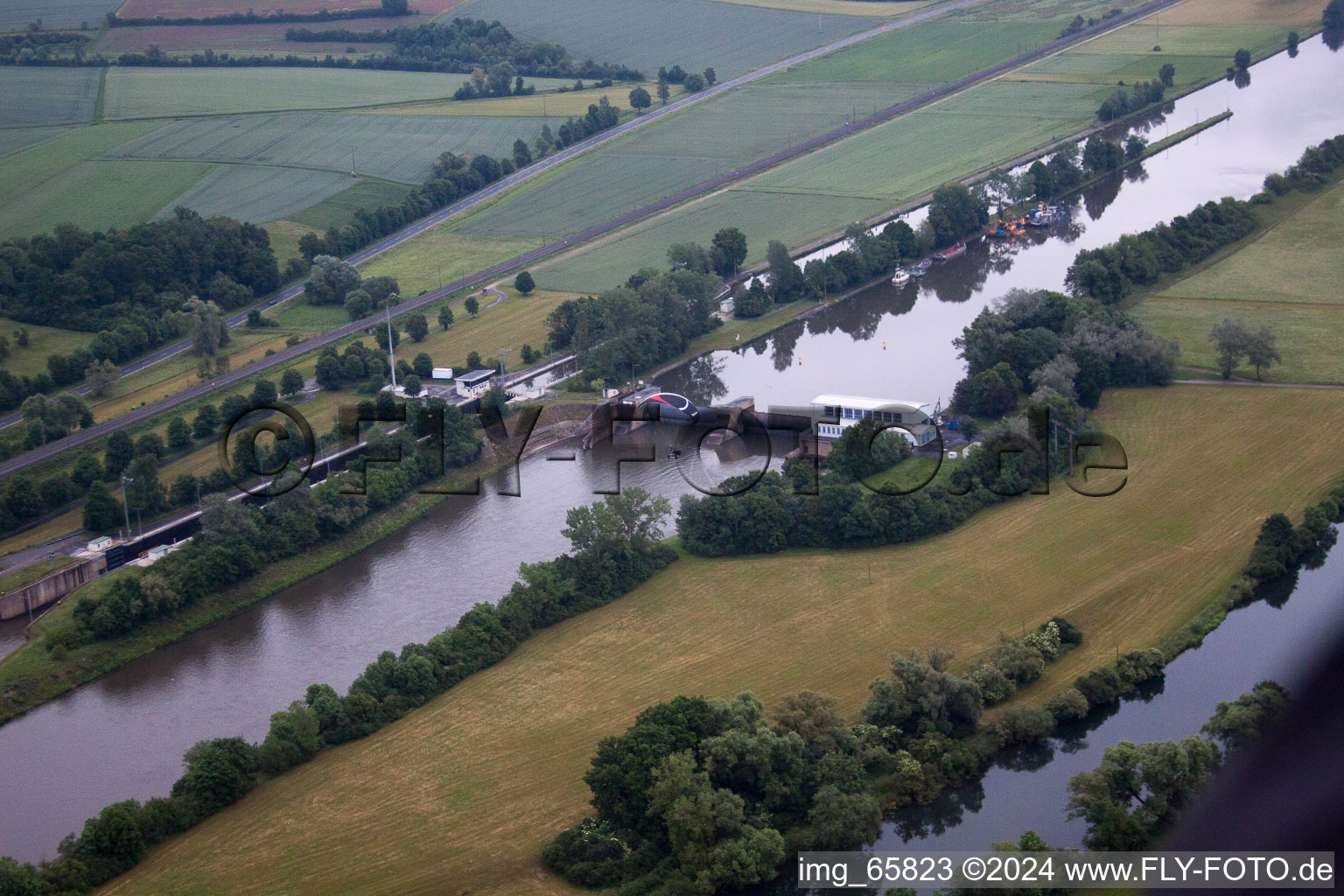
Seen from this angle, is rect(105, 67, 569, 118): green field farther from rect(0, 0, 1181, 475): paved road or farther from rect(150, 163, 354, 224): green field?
rect(0, 0, 1181, 475): paved road

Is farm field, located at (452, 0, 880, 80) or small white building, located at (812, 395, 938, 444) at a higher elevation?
farm field, located at (452, 0, 880, 80)

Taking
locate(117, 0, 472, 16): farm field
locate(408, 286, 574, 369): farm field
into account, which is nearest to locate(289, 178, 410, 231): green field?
locate(408, 286, 574, 369): farm field

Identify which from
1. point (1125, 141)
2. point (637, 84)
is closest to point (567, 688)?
point (1125, 141)

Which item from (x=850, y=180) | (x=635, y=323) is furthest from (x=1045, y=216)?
(x=635, y=323)

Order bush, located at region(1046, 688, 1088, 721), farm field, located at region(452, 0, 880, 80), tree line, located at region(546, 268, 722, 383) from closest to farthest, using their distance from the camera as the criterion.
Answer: bush, located at region(1046, 688, 1088, 721), tree line, located at region(546, 268, 722, 383), farm field, located at region(452, 0, 880, 80)

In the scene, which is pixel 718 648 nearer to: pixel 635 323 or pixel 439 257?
pixel 635 323

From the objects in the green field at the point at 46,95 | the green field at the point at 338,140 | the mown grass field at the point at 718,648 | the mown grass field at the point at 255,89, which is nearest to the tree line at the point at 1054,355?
the mown grass field at the point at 718,648
